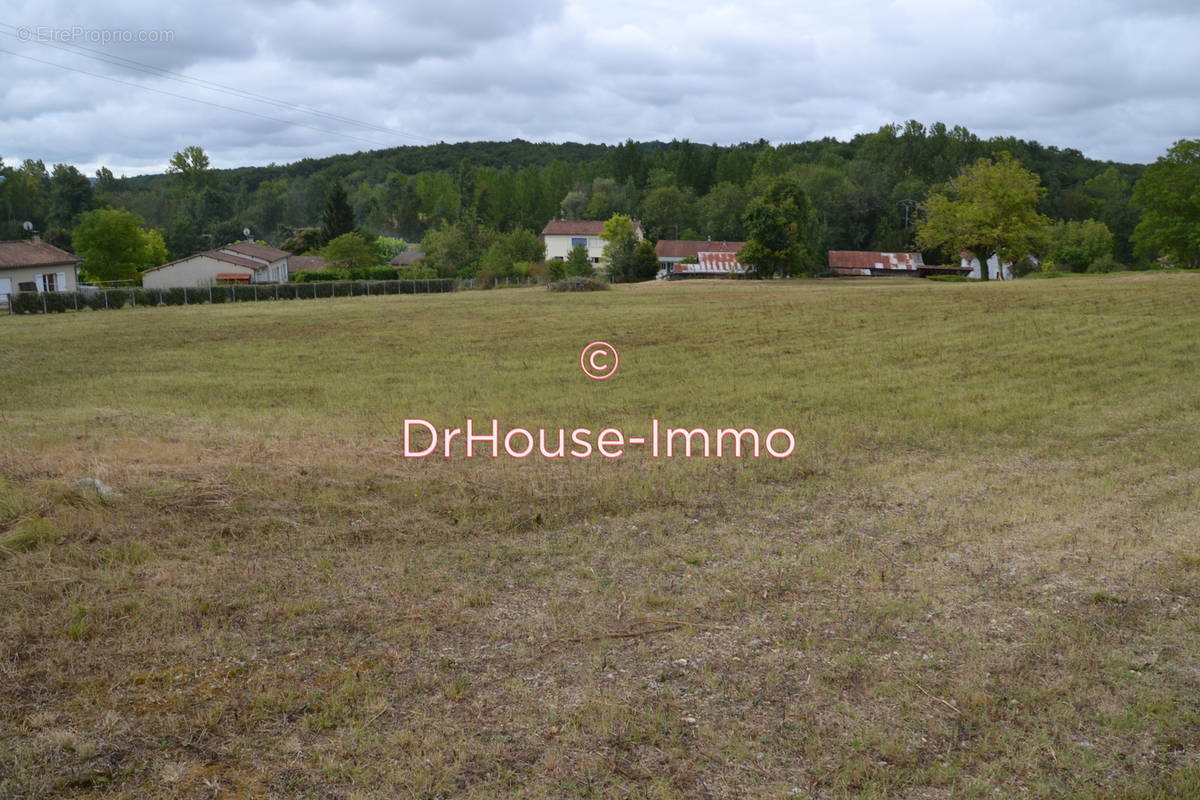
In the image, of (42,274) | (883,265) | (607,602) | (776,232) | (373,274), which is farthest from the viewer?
(883,265)

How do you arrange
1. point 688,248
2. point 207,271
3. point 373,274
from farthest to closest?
point 688,248 → point 373,274 → point 207,271

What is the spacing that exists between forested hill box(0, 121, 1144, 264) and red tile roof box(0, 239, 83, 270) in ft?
118

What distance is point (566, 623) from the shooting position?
772 cm

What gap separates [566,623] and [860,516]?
467 cm

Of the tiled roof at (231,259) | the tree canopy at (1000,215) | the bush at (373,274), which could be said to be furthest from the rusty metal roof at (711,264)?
the tiled roof at (231,259)

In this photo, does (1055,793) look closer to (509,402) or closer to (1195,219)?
(509,402)

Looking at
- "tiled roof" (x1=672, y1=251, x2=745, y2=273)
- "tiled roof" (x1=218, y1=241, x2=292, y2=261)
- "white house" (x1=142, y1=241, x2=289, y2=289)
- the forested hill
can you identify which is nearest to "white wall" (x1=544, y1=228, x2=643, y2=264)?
the forested hill

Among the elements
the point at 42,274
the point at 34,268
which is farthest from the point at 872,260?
the point at 34,268

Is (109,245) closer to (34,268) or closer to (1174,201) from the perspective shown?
(34,268)

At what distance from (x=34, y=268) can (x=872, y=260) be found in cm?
7877

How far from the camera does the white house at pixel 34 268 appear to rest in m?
55.2

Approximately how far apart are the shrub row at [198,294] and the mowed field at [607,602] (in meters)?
34.2

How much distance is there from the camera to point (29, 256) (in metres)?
58.1

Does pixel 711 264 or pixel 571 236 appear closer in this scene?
pixel 711 264
